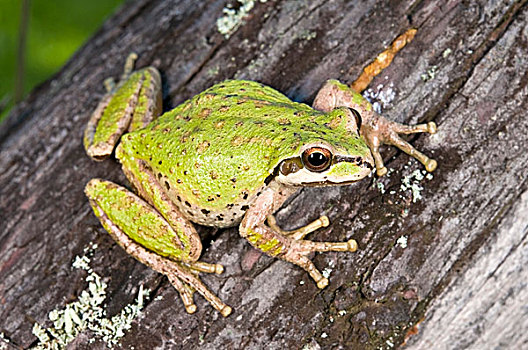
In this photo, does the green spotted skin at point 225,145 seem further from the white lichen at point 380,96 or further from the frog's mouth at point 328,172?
the white lichen at point 380,96

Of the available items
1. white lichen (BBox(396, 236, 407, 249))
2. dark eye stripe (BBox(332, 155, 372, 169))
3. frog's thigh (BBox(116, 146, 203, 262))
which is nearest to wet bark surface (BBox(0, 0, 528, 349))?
white lichen (BBox(396, 236, 407, 249))

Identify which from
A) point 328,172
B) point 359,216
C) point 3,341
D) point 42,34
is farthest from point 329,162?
point 42,34

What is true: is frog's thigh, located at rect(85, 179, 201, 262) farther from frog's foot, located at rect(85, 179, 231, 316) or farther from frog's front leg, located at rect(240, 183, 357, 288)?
frog's front leg, located at rect(240, 183, 357, 288)

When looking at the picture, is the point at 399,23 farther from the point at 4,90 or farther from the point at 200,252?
the point at 4,90

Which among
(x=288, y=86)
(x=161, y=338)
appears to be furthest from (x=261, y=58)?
(x=161, y=338)

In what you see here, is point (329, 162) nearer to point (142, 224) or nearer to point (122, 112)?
point (142, 224)

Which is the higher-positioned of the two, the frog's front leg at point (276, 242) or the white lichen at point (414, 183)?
the white lichen at point (414, 183)

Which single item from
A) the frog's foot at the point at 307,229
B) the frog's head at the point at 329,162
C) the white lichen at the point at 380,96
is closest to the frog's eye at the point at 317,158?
the frog's head at the point at 329,162
